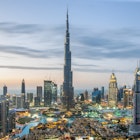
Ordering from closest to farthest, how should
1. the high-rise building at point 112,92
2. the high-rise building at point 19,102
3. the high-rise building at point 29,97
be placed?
the high-rise building at point 19,102 < the high-rise building at point 112,92 < the high-rise building at point 29,97

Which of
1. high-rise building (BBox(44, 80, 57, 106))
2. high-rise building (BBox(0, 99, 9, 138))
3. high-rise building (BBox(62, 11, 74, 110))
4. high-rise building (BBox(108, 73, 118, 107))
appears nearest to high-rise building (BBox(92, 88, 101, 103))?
high-rise building (BBox(108, 73, 118, 107))

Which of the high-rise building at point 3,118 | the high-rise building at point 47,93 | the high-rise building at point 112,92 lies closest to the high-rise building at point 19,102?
the high-rise building at point 47,93

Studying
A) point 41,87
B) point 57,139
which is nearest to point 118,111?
point 41,87

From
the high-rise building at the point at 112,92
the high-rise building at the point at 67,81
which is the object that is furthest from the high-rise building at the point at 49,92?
the high-rise building at the point at 112,92

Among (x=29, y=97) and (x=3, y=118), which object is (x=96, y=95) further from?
(x=3, y=118)

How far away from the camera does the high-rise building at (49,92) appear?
17.0 metres

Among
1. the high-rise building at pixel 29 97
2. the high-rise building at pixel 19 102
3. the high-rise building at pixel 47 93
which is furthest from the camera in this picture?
the high-rise building at pixel 29 97

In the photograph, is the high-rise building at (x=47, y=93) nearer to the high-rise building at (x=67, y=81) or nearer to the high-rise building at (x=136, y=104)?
the high-rise building at (x=67, y=81)

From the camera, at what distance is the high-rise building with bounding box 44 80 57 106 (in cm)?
1704

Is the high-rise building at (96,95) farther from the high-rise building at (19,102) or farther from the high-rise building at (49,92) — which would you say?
the high-rise building at (19,102)

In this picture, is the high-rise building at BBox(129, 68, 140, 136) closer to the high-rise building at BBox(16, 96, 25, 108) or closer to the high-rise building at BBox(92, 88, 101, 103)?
the high-rise building at BBox(16, 96, 25, 108)

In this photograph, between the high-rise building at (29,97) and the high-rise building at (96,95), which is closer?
the high-rise building at (29,97)

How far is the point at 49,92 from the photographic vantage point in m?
17.2

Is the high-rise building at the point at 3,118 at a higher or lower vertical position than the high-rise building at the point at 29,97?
lower
